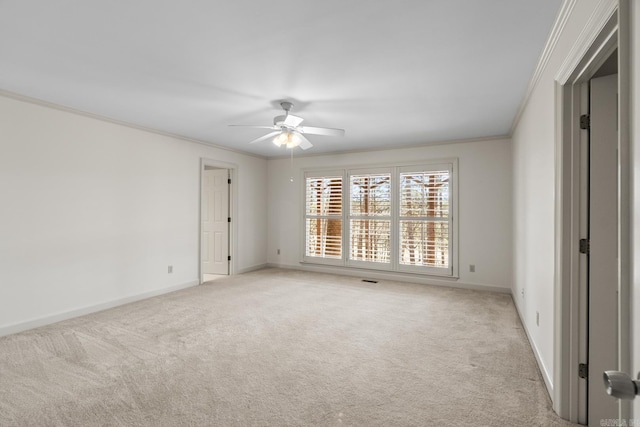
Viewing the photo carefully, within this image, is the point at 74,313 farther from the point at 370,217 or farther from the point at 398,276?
the point at 398,276

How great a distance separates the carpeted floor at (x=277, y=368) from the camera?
1.95 metres

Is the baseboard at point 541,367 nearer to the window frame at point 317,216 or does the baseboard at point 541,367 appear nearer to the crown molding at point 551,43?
the crown molding at point 551,43

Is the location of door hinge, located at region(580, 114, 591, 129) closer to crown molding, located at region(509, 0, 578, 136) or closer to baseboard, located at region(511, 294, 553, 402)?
crown molding, located at region(509, 0, 578, 136)

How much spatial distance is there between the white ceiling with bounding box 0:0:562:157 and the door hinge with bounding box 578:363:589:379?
6.79 feet

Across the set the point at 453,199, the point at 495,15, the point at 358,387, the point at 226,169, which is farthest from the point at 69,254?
the point at 453,199

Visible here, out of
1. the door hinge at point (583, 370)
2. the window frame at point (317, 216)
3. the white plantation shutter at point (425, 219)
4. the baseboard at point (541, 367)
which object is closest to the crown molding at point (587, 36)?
the door hinge at point (583, 370)

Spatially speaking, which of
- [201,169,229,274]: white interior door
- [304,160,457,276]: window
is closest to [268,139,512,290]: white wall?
[304,160,457,276]: window

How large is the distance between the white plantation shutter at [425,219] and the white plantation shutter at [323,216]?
4.02ft

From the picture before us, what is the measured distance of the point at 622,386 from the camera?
2.13 ft

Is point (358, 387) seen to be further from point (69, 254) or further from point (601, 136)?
point (69, 254)

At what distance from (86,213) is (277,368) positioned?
3.02m

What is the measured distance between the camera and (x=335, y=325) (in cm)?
346

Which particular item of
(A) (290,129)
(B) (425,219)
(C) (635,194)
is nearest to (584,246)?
(C) (635,194)

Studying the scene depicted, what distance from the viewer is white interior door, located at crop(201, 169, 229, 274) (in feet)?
20.0
